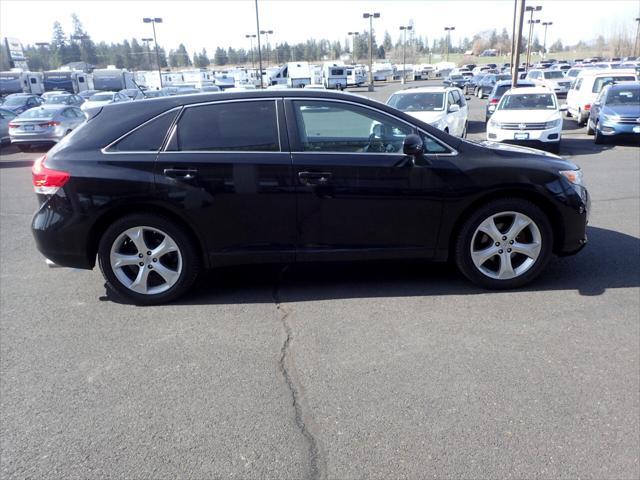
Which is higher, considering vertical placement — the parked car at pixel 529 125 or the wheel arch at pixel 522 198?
the wheel arch at pixel 522 198

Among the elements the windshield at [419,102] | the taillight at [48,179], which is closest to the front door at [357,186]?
the taillight at [48,179]

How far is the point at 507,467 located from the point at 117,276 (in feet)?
11.2

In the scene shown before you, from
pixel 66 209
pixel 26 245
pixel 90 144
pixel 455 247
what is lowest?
pixel 26 245

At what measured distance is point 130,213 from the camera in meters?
4.64

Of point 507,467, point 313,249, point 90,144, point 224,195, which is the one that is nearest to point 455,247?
point 313,249

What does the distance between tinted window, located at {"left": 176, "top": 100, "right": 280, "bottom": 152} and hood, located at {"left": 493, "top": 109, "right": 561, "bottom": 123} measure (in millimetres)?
10579

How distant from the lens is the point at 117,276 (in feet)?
15.3

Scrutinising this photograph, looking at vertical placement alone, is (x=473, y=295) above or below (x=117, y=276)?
below

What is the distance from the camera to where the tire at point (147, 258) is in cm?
459

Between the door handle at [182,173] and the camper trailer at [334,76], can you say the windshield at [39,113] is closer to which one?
the door handle at [182,173]

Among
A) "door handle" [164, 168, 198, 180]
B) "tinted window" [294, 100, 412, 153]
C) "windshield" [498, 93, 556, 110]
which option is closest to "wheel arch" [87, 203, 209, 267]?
"door handle" [164, 168, 198, 180]

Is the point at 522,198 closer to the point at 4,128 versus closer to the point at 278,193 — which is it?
the point at 278,193

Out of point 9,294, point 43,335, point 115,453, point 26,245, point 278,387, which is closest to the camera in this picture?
point 115,453

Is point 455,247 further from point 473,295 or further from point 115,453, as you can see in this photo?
point 115,453
